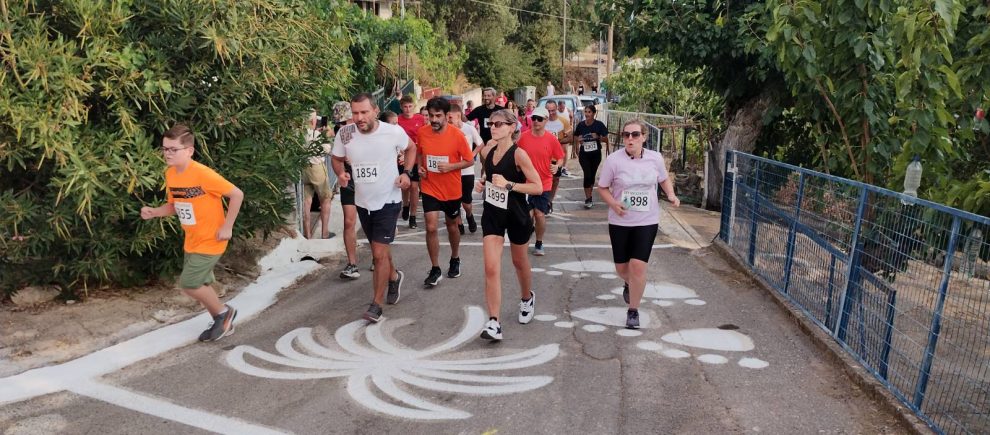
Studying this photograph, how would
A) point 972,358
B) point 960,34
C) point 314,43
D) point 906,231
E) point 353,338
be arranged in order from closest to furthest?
point 972,358
point 906,231
point 353,338
point 960,34
point 314,43

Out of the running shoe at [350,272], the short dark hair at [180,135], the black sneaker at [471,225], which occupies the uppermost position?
Result: the short dark hair at [180,135]

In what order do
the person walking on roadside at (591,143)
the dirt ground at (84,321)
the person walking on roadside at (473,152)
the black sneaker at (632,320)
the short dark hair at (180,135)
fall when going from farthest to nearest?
the person walking on roadside at (591,143) → the person walking on roadside at (473,152) → the black sneaker at (632,320) → the dirt ground at (84,321) → the short dark hair at (180,135)

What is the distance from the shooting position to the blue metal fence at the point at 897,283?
13.2ft

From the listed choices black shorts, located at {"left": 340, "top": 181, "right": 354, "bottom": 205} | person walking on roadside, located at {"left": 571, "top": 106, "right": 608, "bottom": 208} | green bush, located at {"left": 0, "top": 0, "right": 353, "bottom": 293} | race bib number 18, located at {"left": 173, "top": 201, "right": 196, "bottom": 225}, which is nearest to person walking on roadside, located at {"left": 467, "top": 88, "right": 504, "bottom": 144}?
person walking on roadside, located at {"left": 571, "top": 106, "right": 608, "bottom": 208}

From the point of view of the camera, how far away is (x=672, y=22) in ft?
38.8

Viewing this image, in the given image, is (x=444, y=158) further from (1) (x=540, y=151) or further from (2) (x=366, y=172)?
(1) (x=540, y=151)

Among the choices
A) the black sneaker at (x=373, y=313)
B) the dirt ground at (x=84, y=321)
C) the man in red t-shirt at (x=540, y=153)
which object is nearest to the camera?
the dirt ground at (x=84, y=321)

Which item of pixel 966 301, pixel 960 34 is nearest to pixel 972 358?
pixel 966 301

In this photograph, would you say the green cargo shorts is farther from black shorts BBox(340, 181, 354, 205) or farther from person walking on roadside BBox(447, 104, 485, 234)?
person walking on roadside BBox(447, 104, 485, 234)

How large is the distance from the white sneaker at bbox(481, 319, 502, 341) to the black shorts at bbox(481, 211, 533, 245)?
2.22 feet

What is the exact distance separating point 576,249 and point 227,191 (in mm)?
4980

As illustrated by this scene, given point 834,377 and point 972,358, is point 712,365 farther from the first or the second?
point 972,358

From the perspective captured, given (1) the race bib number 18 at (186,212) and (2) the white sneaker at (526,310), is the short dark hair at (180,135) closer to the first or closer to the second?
(1) the race bib number 18 at (186,212)

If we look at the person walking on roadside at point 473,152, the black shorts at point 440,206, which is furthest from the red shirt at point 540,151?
the black shorts at point 440,206
